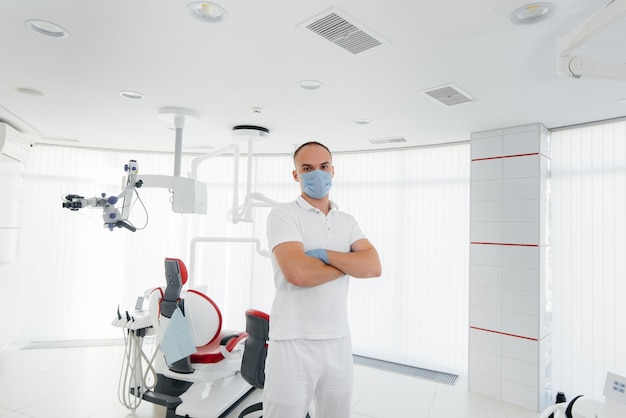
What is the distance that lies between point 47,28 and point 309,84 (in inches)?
59.6

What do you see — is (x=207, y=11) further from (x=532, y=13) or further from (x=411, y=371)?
(x=411, y=371)

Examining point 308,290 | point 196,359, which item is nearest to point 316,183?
point 308,290

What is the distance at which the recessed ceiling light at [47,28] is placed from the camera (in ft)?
6.40

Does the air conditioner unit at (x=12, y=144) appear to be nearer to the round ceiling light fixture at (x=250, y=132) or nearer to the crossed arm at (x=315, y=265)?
the round ceiling light fixture at (x=250, y=132)

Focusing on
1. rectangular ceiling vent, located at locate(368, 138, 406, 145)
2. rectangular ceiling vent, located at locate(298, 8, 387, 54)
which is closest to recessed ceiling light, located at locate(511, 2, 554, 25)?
rectangular ceiling vent, located at locate(298, 8, 387, 54)

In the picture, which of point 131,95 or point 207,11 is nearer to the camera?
point 207,11

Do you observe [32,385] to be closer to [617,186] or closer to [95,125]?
[95,125]

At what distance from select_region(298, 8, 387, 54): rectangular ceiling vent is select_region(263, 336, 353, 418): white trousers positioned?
1.44 metres

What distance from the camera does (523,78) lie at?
2520mm

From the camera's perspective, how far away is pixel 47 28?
202 cm

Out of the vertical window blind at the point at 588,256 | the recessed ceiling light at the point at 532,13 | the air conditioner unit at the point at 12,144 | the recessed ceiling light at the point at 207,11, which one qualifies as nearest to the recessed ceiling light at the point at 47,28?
the recessed ceiling light at the point at 207,11

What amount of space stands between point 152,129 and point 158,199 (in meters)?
1.56

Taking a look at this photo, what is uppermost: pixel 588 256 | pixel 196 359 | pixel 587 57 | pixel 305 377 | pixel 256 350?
pixel 587 57

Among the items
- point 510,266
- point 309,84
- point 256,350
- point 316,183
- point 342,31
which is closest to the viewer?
point 316,183
